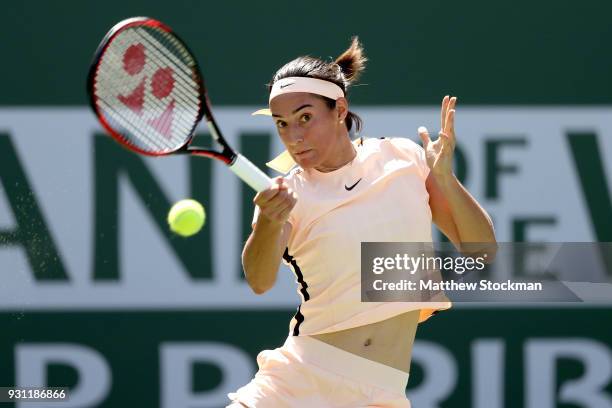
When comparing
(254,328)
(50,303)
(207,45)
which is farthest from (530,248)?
(50,303)

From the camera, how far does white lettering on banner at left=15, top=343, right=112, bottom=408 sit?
5129 mm

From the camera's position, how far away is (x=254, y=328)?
5.16 metres

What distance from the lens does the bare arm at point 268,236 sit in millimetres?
3111

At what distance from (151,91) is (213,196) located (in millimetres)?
1765

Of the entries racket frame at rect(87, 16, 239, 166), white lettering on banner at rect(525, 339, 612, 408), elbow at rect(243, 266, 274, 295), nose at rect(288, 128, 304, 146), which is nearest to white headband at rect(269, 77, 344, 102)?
nose at rect(288, 128, 304, 146)

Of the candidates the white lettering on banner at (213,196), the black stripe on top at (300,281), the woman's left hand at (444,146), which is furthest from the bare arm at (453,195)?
the white lettering on banner at (213,196)

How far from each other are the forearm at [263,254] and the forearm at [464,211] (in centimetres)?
48

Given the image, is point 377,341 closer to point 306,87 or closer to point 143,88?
point 306,87

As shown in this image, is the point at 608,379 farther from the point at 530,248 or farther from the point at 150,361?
the point at 150,361

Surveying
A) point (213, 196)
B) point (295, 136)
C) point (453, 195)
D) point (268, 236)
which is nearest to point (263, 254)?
point (268, 236)

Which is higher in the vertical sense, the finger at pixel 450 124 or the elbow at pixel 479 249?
the finger at pixel 450 124

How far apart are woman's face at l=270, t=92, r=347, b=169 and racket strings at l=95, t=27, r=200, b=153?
25cm

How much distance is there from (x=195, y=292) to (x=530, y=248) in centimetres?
131

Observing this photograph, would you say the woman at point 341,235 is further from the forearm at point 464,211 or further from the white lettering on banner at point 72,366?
the white lettering on banner at point 72,366
